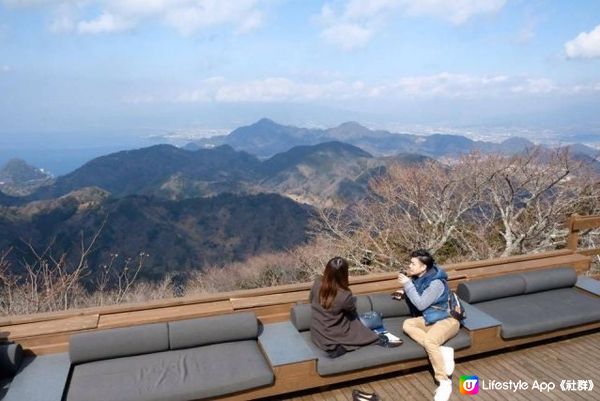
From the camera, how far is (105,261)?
179 ft

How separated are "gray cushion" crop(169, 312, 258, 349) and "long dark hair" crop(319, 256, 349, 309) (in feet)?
2.38

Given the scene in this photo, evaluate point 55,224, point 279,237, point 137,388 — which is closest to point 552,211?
point 137,388

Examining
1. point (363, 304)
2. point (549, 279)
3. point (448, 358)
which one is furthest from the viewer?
A: point (549, 279)

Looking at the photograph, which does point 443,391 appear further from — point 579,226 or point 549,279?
point 579,226

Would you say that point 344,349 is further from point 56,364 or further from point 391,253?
point 391,253

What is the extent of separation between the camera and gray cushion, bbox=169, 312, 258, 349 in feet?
11.6

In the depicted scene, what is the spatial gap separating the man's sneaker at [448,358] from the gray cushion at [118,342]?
2403 mm

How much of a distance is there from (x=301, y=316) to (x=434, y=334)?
1.21 meters

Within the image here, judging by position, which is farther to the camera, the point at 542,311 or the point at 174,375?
the point at 542,311

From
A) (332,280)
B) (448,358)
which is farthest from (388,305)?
(332,280)

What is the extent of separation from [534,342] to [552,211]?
1154cm

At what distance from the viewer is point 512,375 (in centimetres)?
372

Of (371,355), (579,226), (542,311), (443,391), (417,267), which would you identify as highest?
(417,267)

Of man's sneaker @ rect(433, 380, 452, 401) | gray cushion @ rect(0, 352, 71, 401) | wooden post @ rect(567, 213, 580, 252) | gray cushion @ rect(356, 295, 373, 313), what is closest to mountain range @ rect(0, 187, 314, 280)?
wooden post @ rect(567, 213, 580, 252)
